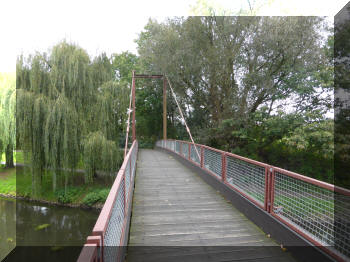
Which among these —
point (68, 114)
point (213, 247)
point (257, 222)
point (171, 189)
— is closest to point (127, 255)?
point (213, 247)

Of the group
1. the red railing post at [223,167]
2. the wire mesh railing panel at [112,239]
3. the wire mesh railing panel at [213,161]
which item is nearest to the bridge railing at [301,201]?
the red railing post at [223,167]

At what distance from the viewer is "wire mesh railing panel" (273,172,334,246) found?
2393mm

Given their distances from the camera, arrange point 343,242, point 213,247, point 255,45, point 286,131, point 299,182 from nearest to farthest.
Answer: point 343,242
point 213,247
point 299,182
point 286,131
point 255,45

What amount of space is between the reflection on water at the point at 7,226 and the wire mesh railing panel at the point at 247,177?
794 centimetres

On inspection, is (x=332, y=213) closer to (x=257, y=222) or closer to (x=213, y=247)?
(x=257, y=222)

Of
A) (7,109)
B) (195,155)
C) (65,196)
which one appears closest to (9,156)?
(7,109)

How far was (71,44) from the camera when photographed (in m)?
10.5

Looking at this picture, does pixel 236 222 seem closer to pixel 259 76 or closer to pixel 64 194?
pixel 259 76

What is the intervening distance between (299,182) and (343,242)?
34.2 inches

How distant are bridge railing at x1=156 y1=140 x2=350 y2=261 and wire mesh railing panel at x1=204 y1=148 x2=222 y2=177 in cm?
69

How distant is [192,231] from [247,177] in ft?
4.54

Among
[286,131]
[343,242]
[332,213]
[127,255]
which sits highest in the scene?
[286,131]

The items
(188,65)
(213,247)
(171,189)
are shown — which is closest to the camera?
(213,247)

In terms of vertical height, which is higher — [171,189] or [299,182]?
[299,182]
